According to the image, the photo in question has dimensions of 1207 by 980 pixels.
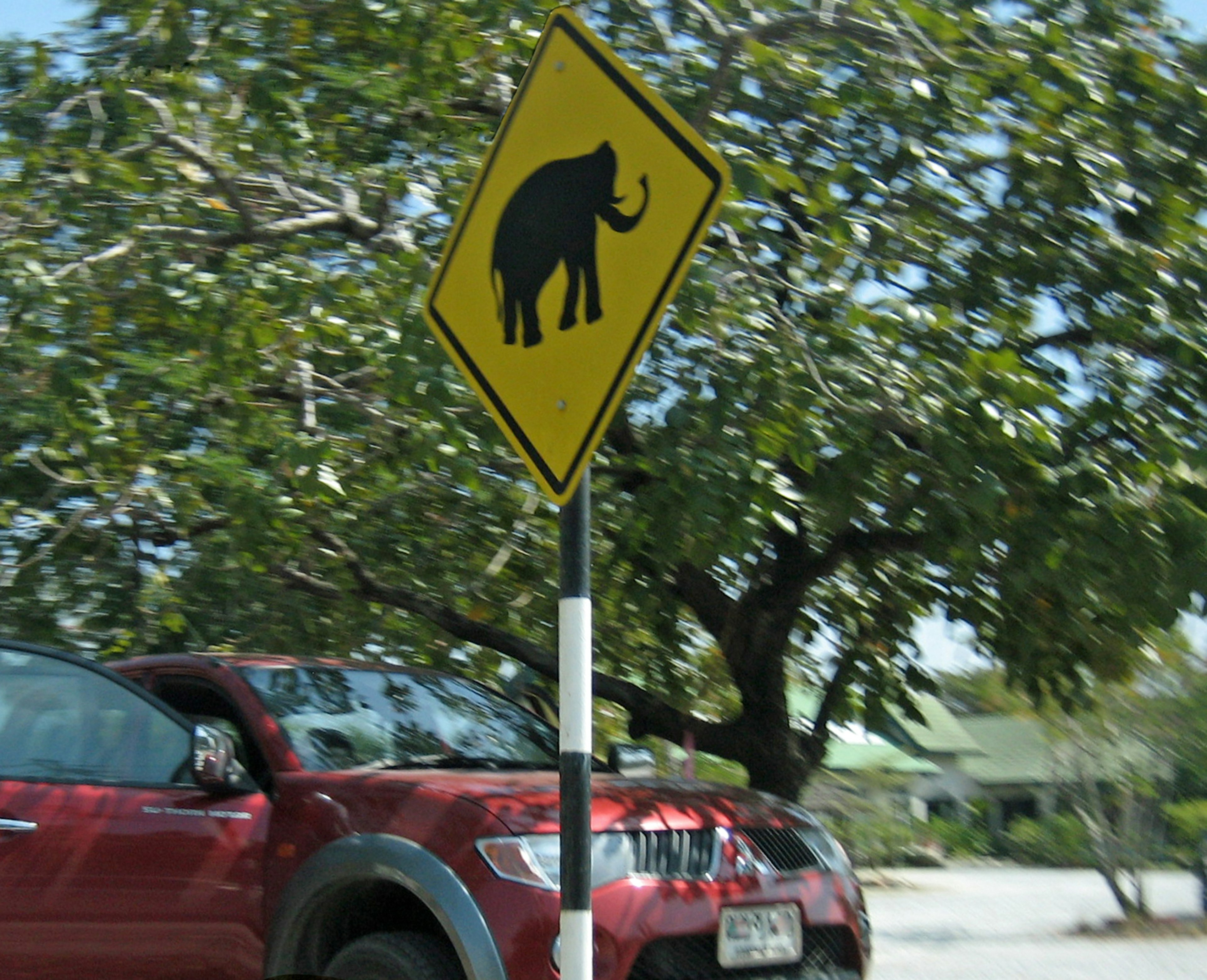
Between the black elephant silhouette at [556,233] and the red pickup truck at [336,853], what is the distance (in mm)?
1731

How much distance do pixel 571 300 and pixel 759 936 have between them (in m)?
2.31

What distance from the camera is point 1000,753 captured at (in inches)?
1753

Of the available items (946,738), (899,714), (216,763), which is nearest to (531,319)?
(216,763)

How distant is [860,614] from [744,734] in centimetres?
126

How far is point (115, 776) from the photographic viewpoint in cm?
481

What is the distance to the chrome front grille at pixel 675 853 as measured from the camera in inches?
165

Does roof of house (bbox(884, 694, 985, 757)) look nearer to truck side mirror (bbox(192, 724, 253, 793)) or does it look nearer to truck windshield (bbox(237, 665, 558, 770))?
truck windshield (bbox(237, 665, 558, 770))

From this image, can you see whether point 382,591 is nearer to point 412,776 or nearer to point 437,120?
point 437,120

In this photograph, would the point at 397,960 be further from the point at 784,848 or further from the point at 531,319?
the point at 531,319

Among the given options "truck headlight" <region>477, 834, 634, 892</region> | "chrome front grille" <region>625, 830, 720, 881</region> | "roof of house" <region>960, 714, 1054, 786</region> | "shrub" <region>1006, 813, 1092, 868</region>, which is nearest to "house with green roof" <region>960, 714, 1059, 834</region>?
"roof of house" <region>960, 714, 1054, 786</region>

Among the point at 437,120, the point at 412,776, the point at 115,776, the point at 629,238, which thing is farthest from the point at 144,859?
the point at 437,120

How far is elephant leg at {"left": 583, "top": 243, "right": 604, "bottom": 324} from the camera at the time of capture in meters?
2.88

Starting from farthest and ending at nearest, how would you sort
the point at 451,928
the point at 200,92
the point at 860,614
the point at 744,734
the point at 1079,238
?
the point at 860,614, the point at 744,734, the point at 200,92, the point at 1079,238, the point at 451,928

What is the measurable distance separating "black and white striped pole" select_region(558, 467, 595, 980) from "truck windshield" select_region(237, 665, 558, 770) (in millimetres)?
2172
